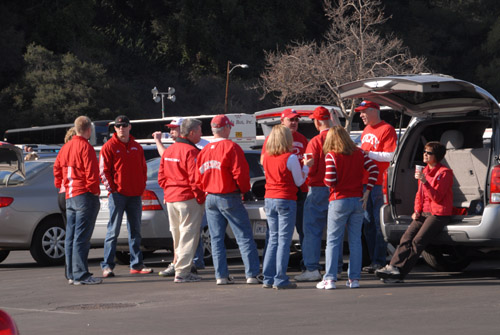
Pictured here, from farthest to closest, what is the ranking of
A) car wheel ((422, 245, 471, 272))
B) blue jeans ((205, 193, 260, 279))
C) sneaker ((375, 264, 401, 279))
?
car wheel ((422, 245, 471, 272)) < blue jeans ((205, 193, 260, 279)) < sneaker ((375, 264, 401, 279))

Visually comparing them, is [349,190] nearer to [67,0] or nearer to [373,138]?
[373,138]

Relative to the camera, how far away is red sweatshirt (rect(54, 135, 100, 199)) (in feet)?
36.2

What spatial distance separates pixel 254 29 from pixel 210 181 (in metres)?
61.0

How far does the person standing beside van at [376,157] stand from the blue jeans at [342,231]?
0.99 m

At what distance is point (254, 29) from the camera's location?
7069 cm

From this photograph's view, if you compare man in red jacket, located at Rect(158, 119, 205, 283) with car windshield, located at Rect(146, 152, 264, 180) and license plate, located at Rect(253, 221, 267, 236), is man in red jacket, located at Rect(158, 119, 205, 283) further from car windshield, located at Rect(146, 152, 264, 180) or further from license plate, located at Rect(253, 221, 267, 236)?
car windshield, located at Rect(146, 152, 264, 180)

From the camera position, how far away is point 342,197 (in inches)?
397

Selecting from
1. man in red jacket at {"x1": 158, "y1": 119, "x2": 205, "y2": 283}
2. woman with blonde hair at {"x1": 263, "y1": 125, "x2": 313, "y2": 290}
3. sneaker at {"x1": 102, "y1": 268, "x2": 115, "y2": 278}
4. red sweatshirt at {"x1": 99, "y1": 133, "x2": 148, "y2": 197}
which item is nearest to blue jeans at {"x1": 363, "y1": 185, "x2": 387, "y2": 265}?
woman with blonde hair at {"x1": 263, "y1": 125, "x2": 313, "y2": 290}

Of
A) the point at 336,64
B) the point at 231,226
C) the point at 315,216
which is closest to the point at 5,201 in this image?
the point at 231,226

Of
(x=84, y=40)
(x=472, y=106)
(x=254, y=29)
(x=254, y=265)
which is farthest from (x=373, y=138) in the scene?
(x=254, y=29)

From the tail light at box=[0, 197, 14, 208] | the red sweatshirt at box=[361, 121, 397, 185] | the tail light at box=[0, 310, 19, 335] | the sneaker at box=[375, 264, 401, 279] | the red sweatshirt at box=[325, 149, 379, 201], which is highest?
the red sweatshirt at box=[361, 121, 397, 185]

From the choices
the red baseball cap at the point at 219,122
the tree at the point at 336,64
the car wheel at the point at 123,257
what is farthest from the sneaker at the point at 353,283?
the tree at the point at 336,64

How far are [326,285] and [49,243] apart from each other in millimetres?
5016

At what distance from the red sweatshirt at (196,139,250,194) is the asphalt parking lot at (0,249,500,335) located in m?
1.06
